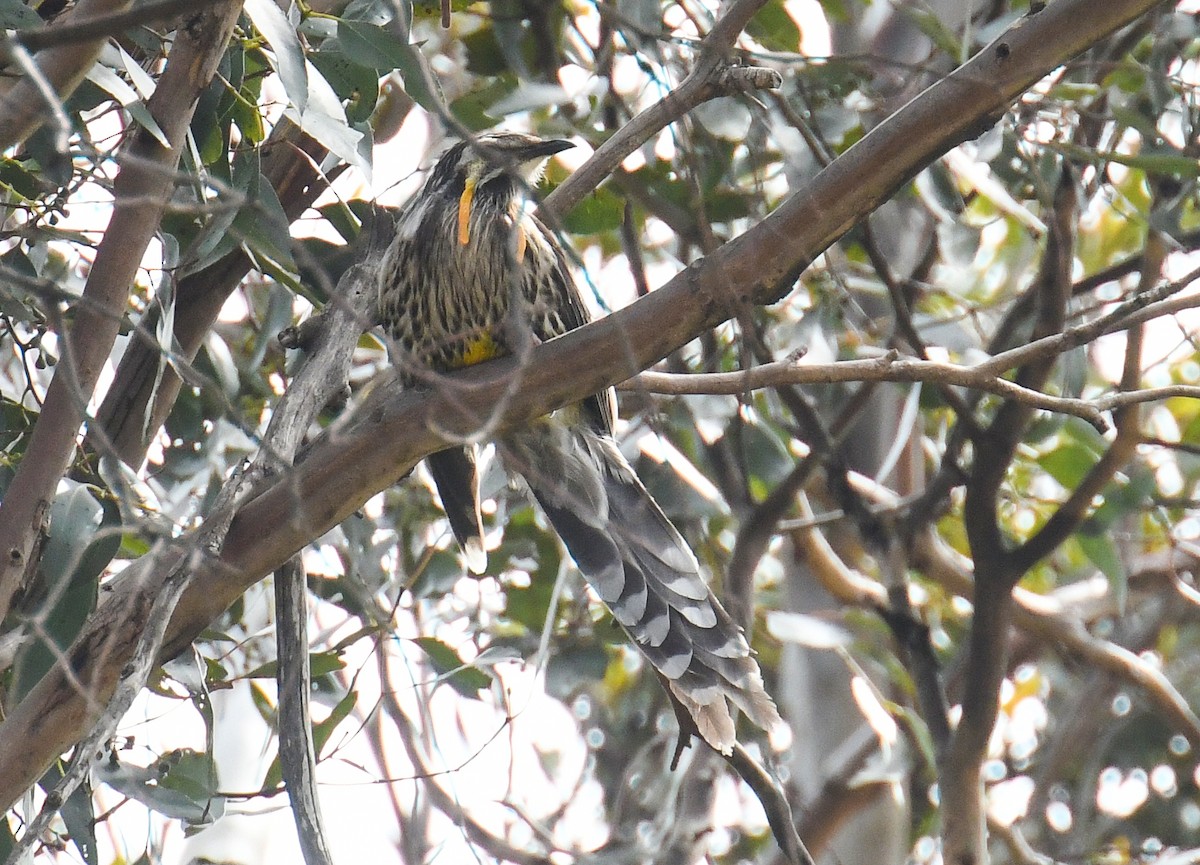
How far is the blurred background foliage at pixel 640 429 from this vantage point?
73.9 inches

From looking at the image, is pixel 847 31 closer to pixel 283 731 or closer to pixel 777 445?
pixel 777 445

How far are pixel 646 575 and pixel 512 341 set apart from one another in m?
0.46

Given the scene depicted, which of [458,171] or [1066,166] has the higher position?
[1066,166]

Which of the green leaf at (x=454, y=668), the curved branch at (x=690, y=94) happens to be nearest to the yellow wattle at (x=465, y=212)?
the curved branch at (x=690, y=94)

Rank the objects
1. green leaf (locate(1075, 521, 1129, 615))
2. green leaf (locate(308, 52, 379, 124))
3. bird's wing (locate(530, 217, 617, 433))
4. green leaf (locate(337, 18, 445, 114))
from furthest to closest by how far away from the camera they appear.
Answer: green leaf (locate(1075, 521, 1129, 615))
bird's wing (locate(530, 217, 617, 433))
green leaf (locate(308, 52, 379, 124))
green leaf (locate(337, 18, 445, 114))

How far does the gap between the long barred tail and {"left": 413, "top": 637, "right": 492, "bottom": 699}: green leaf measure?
1.01 feet

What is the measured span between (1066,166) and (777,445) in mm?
881

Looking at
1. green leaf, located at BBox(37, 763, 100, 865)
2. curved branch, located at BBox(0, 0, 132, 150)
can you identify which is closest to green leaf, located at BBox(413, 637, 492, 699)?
green leaf, located at BBox(37, 763, 100, 865)

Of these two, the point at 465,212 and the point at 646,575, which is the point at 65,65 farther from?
the point at 646,575

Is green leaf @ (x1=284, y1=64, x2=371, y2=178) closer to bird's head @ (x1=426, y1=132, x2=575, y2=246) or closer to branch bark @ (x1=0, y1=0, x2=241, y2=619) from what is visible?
branch bark @ (x1=0, y1=0, x2=241, y2=619)

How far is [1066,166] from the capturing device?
116 inches

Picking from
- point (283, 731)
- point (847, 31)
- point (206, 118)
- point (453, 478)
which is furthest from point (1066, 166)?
point (283, 731)

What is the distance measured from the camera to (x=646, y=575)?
2.31 m

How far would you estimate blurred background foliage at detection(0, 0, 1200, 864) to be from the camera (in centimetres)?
188
